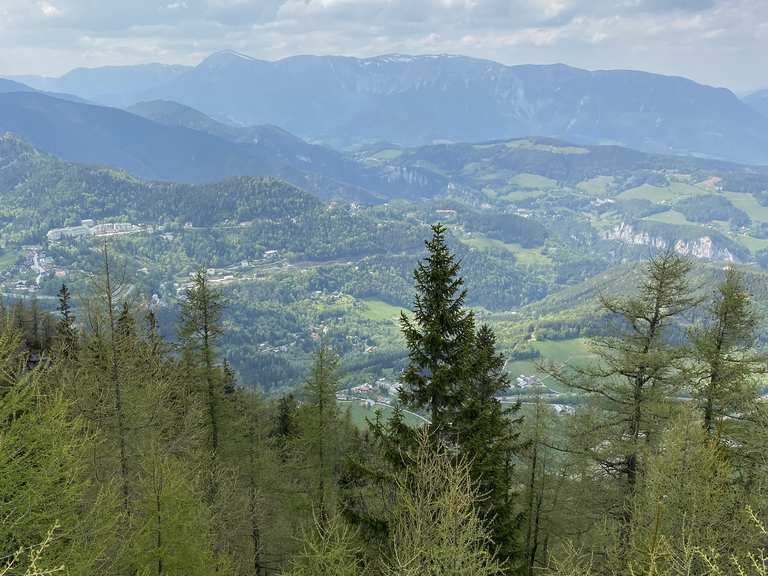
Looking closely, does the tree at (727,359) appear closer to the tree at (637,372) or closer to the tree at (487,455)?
the tree at (637,372)

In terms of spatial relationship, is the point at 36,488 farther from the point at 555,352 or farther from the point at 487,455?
the point at 555,352

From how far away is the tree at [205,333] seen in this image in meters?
27.0

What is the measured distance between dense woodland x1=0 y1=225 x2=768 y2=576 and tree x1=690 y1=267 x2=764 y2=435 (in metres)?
0.07

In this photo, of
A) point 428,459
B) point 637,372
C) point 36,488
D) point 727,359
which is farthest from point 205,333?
point 727,359

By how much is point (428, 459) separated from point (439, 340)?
4.31 m

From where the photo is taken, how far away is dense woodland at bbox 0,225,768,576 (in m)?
10.2

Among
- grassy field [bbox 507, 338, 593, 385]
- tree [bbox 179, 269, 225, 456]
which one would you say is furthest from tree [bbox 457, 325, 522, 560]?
grassy field [bbox 507, 338, 593, 385]

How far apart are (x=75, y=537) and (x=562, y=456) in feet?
64.4

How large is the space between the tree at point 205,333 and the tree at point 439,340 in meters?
14.3

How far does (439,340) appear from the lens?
50.4 feet

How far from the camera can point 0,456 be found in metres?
8.77

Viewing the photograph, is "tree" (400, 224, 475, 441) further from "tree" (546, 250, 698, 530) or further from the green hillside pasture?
the green hillside pasture

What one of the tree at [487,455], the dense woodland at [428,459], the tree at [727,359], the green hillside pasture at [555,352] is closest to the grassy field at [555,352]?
the green hillside pasture at [555,352]

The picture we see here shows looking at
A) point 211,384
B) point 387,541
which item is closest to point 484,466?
point 387,541
